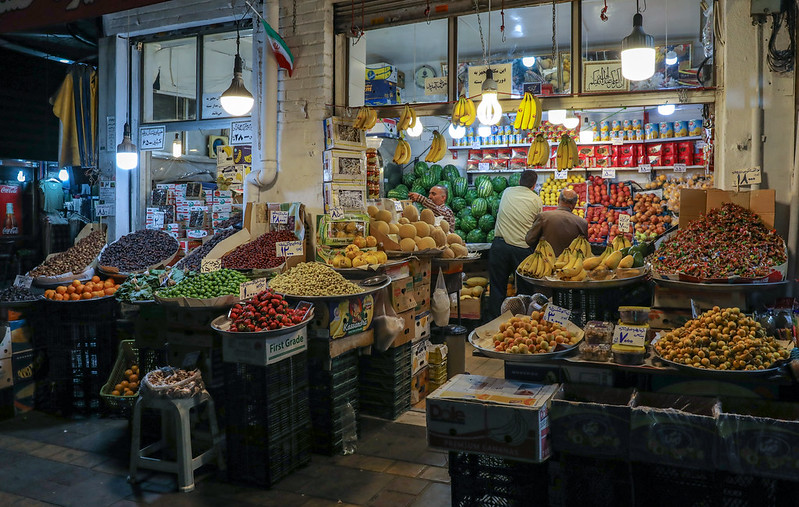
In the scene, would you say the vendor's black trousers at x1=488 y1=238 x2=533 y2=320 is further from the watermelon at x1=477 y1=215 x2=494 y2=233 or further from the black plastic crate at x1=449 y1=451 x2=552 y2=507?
the black plastic crate at x1=449 y1=451 x2=552 y2=507

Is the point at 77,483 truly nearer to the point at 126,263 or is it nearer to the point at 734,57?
the point at 126,263

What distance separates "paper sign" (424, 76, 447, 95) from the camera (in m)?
6.38

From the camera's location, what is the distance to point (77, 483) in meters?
3.97

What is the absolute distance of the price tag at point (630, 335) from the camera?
3.17 m

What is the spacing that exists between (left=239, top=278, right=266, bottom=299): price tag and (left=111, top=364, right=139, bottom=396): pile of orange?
1.34 metres

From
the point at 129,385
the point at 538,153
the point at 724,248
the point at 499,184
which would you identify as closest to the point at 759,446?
the point at 724,248

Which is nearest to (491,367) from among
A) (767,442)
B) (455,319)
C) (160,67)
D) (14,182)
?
(455,319)

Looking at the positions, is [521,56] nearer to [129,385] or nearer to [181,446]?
[129,385]

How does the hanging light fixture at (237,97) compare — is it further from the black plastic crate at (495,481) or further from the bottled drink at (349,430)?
the black plastic crate at (495,481)

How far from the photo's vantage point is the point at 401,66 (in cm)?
754

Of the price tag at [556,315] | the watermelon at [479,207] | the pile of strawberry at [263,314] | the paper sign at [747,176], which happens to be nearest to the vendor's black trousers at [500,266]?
the watermelon at [479,207]

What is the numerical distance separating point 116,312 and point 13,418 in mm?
1188

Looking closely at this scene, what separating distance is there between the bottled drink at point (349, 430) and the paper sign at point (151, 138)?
4683 mm

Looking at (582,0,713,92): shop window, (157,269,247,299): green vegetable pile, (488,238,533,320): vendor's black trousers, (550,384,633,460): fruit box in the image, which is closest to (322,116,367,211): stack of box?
(157,269,247,299): green vegetable pile
